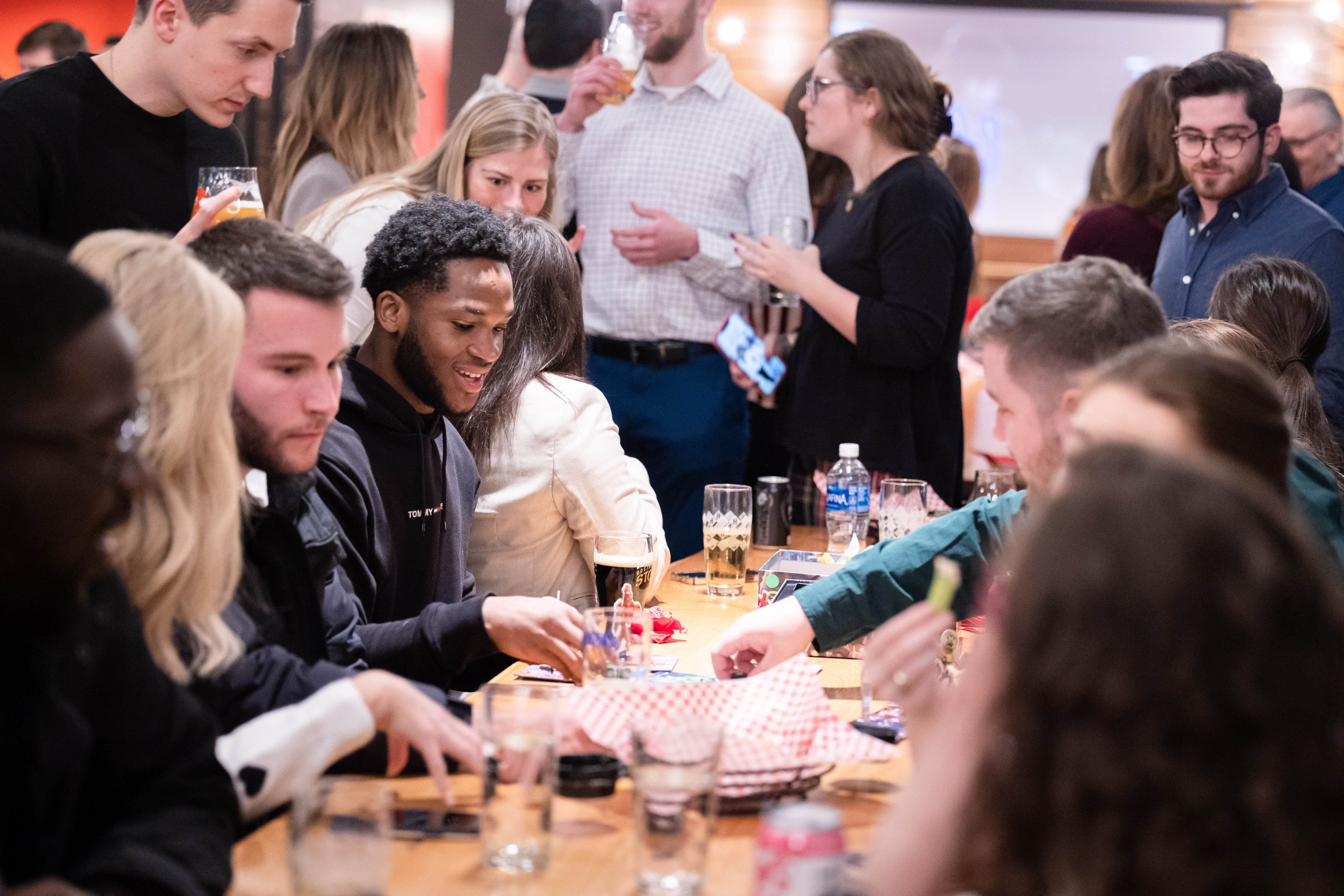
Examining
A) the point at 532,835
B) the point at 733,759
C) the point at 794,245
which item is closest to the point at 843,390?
the point at 794,245

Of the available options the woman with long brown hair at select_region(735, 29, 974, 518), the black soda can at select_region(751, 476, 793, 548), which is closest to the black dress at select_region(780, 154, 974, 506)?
the woman with long brown hair at select_region(735, 29, 974, 518)

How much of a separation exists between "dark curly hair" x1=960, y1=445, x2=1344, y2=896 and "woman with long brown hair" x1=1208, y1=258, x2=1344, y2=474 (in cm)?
168

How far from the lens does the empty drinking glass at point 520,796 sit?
119 cm

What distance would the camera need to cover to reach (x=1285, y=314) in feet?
8.48

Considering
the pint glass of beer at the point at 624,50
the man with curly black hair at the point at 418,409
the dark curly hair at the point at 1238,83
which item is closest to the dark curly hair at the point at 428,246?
the man with curly black hair at the point at 418,409

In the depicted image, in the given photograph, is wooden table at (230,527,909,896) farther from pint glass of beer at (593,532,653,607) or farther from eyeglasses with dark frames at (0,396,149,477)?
pint glass of beer at (593,532,653,607)

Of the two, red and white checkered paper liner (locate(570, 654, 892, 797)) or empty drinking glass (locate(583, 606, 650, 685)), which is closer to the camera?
red and white checkered paper liner (locate(570, 654, 892, 797))

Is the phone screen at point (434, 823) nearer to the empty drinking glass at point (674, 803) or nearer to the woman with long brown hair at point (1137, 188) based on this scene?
the empty drinking glass at point (674, 803)

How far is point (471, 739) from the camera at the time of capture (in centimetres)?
138

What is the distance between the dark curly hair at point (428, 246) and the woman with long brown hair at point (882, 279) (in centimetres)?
137

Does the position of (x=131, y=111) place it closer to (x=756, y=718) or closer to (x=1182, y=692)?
(x=756, y=718)

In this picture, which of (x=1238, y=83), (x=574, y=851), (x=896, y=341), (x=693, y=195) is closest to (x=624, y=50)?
(x=693, y=195)

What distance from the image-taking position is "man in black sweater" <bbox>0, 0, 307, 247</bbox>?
237cm

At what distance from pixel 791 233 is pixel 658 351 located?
1.83 feet
